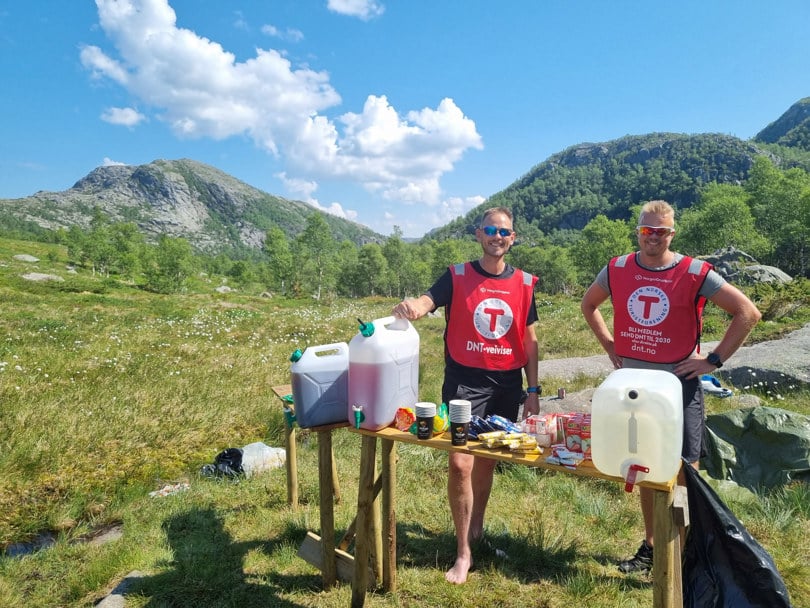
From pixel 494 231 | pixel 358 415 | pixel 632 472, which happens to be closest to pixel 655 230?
pixel 494 231

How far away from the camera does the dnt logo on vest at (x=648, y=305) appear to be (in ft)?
10.8

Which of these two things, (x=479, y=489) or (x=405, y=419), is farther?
(x=479, y=489)

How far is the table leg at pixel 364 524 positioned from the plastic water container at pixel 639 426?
1549 millimetres

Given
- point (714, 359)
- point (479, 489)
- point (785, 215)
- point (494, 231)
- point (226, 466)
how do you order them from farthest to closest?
1. point (785, 215)
2. point (226, 466)
3. point (479, 489)
4. point (494, 231)
5. point (714, 359)

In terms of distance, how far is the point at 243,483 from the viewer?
5562mm

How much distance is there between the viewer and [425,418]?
285cm

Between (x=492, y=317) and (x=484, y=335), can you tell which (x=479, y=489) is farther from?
(x=492, y=317)

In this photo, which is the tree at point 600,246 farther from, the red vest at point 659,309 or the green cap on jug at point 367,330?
the green cap on jug at point 367,330

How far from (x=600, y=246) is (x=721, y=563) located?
68.5m

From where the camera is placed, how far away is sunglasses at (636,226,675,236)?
321cm

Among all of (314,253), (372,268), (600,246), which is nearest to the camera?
(314,253)

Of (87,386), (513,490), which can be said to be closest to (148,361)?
(87,386)

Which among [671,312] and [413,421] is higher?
[671,312]

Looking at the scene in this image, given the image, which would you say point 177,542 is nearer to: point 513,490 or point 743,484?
point 513,490
